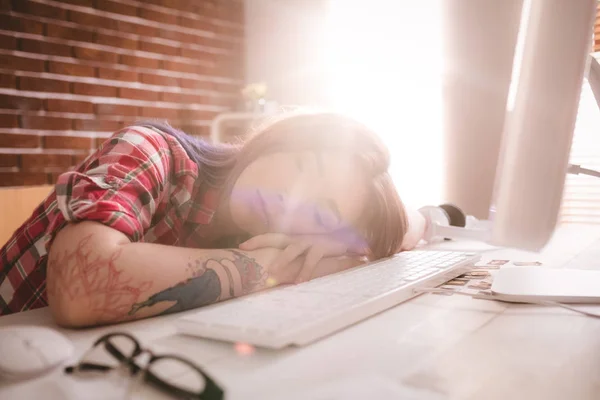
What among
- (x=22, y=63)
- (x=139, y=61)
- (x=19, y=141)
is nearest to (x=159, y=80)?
(x=139, y=61)

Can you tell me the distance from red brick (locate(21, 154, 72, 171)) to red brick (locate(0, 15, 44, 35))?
586 millimetres

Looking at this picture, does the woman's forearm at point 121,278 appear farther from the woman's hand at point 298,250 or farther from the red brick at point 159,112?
the red brick at point 159,112

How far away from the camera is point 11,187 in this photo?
247cm

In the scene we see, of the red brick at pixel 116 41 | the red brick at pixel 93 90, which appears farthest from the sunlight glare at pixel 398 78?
the red brick at pixel 93 90

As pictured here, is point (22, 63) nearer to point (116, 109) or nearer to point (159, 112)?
point (116, 109)

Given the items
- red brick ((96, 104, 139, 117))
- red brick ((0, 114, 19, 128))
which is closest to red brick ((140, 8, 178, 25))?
red brick ((96, 104, 139, 117))

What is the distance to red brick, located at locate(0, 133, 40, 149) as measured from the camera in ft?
8.10

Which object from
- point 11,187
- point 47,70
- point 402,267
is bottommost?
point 11,187

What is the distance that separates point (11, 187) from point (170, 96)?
1017 millimetres

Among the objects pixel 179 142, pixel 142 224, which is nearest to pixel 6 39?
pixel 179 142

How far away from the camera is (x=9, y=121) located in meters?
2.48

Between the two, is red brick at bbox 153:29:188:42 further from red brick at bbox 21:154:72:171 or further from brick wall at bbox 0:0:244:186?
red brick at bbox 21:154:72:171

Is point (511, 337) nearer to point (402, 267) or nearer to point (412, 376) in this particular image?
point (412, 376)

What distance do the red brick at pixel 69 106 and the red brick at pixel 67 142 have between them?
14 centimetres
